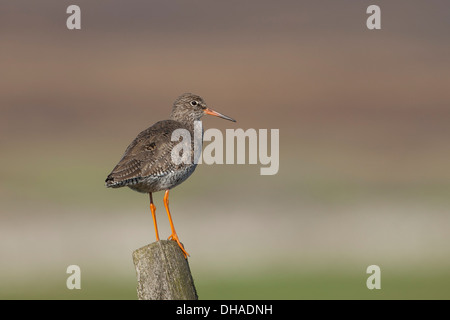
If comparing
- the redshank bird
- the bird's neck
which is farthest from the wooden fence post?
the bird's neck

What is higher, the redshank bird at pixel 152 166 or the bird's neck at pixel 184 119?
the bird's neck at pixel 184 119

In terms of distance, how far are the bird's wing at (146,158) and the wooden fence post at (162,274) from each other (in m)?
1.61

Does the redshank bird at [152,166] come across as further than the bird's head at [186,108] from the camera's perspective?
No

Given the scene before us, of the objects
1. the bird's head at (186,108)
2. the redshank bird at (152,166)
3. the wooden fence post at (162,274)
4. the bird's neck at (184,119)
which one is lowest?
the wooden fence post at (162,274)

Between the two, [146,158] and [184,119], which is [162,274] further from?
[184,119]

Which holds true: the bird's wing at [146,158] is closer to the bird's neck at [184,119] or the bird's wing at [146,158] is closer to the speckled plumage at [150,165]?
the speckled plumage at [150,165]

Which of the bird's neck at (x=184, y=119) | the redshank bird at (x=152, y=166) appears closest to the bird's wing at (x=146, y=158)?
the redshank bird at (x=152, y=166)

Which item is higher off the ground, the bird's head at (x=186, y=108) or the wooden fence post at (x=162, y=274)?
the bird's head at (x=186, y=108)

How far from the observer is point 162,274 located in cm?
752

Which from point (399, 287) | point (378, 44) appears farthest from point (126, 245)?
point (378, 44)

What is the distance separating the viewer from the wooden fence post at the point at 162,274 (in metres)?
7.46

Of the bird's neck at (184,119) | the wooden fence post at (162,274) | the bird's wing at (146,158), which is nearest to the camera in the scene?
the wooden fence post at (162,274)

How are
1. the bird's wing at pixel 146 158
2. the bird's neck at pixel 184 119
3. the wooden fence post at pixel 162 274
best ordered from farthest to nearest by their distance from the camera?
the bird's neck at pixel 184 119
the bird's wing at pixel 146 158
the wooden fence post at pixel 162 274

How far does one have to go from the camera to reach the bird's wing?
29.9ft
